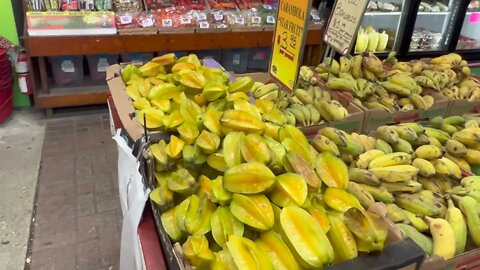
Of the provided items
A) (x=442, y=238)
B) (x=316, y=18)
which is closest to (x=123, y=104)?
(x=442, y=238)

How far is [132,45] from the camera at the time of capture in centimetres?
371

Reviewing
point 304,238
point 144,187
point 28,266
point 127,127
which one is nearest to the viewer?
point 304,238

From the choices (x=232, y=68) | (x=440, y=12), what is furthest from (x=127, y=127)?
(x=440, y=12)

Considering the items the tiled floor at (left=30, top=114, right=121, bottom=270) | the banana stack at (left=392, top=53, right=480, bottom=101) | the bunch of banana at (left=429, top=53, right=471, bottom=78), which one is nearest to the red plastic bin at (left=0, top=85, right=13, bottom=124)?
the tiled floor at (left=30, top=114, right=121, bottom=270)

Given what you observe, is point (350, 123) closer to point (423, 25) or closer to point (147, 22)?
point (147, 22)

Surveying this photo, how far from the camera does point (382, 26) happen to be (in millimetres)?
4832

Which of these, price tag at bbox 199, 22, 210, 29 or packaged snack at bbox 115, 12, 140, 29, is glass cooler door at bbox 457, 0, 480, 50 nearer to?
price tag at bbox 199, 22, 210, 29

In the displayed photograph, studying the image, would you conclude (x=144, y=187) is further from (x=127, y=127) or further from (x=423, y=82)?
(x=423, y=82)

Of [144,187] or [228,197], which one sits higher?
[228,197]

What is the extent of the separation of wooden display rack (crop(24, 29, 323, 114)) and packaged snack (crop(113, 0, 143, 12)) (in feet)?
1.08

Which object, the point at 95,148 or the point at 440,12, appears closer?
the point at 95,148

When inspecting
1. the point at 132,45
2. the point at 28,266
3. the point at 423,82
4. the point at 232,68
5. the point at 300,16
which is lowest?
the point at 28,266

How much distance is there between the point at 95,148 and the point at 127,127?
6.71 ft

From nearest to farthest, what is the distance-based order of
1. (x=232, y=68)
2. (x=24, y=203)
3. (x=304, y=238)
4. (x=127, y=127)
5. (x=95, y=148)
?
(x=304, y=238) < (x=127, y=127) < (x=24, y=203) < (x=95, y=148) < (x=232, y=68)
